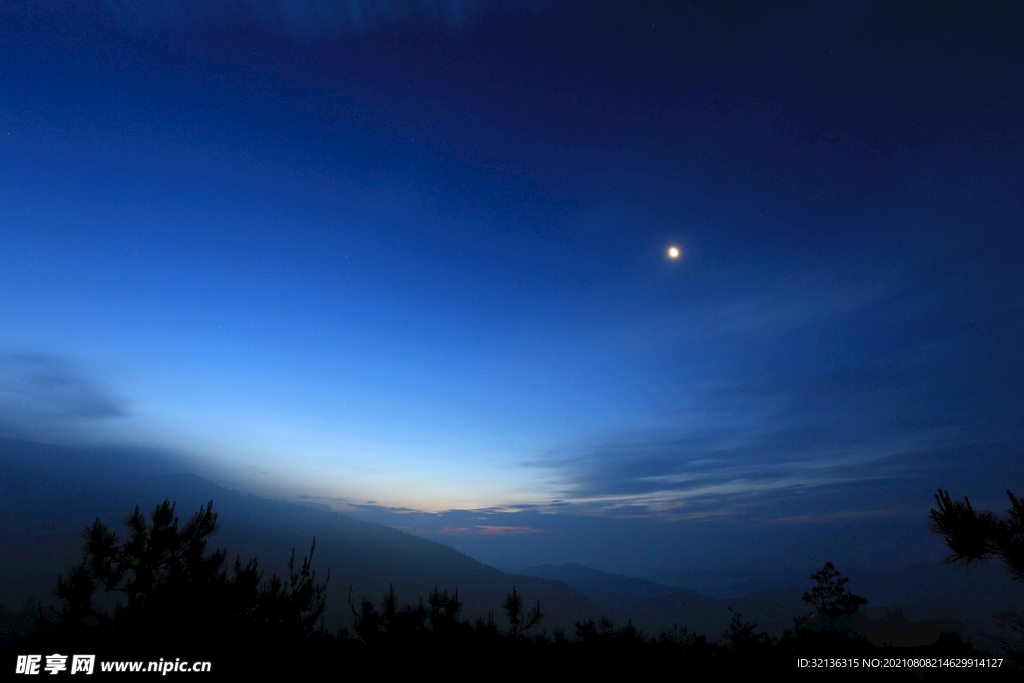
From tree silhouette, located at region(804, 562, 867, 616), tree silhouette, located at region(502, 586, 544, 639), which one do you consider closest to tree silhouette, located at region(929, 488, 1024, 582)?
tree silhouette, located at region(502, 586, 544, 639)

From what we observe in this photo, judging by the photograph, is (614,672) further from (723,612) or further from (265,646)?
(723,612)

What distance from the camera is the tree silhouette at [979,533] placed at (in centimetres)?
833

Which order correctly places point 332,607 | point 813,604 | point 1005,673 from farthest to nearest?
1. point 332,607
2. point 813,604
3. point 1005,673

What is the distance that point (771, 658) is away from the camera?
49.1 feet

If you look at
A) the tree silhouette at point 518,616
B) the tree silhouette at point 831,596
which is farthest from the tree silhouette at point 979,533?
the tree silhouette at point 831,596

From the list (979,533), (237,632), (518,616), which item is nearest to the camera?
(979,533)

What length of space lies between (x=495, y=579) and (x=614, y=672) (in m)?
216

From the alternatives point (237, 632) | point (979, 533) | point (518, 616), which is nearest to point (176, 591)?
point (237, 632)

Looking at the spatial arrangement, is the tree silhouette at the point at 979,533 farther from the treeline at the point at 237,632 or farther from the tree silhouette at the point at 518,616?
the tree silhouette at the point at 518,616

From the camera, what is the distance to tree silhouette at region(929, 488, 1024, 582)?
8328 mm

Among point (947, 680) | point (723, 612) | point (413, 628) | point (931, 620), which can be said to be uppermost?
point (947, 680)

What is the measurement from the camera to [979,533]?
28.3ft

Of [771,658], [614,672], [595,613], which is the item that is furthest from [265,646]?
[595,613]

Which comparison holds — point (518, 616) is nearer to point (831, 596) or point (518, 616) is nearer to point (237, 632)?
point (237, 632)
